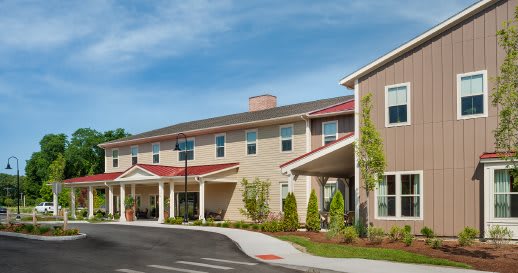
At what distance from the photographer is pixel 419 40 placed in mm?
20547

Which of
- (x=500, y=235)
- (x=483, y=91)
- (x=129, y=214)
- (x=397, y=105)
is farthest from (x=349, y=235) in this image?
(x=129, y=214)

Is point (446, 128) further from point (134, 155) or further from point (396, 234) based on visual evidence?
point (134, 155)

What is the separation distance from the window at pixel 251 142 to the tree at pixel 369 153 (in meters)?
13.5

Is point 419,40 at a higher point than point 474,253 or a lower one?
higher

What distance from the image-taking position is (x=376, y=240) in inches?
759

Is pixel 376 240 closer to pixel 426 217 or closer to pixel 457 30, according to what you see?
pixel 426 217

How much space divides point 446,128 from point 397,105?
2183 millimetres

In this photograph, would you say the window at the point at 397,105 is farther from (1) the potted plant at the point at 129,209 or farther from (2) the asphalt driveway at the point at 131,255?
(1) the potted plant at the point at 129,209

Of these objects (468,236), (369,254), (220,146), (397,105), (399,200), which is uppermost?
(397,105)

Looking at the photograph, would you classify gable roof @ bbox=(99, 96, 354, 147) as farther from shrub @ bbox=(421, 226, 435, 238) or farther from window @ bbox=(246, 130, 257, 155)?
shrub @ bbox=(421, 226, 435, 238)

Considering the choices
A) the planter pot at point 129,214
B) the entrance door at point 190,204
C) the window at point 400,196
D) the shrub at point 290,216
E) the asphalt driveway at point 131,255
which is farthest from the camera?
the entrance door at point 190,204

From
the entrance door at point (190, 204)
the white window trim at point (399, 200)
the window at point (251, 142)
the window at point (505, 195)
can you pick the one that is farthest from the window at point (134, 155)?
the window at point (505, 195)

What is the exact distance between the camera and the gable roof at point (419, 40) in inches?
760

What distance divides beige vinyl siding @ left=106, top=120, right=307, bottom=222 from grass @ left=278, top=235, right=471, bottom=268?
11.7 meters
